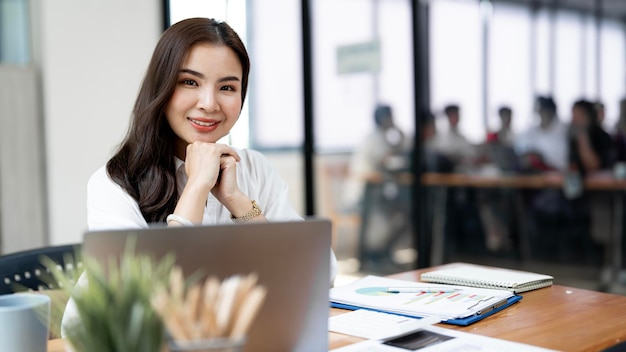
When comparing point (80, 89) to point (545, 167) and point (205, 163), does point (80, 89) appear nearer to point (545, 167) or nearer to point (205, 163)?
point (205, 163)

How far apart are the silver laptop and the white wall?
115 inches

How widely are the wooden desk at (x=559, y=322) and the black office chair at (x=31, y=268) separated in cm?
65

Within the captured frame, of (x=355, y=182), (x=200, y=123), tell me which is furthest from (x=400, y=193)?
(x=200, y=123)

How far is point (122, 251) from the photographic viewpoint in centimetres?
78

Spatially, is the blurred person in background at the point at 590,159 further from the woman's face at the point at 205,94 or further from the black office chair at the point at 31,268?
the black office chair at the point at 31,268

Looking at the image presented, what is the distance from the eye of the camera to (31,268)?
1.47m

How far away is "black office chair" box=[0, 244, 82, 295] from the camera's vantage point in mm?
1413

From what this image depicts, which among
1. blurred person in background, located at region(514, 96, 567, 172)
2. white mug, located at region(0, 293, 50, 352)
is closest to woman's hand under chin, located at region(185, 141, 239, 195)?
white mug, located at region(0, 293, 50, 352)

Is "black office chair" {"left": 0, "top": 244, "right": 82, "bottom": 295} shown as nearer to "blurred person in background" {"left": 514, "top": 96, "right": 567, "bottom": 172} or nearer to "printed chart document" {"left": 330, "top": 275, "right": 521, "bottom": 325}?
"printed chart document" {"left": 330, "top": 275, "right": 521, "bottom": 325}

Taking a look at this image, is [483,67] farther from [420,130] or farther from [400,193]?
[400,193]

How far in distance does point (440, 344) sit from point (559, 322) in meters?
0.30

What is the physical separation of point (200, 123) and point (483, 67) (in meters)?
2.55

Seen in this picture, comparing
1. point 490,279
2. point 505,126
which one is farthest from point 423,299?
point 505,126

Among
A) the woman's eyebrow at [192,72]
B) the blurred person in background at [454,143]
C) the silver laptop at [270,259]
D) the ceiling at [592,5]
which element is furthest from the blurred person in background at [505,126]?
the silver laptop at [270,259]
